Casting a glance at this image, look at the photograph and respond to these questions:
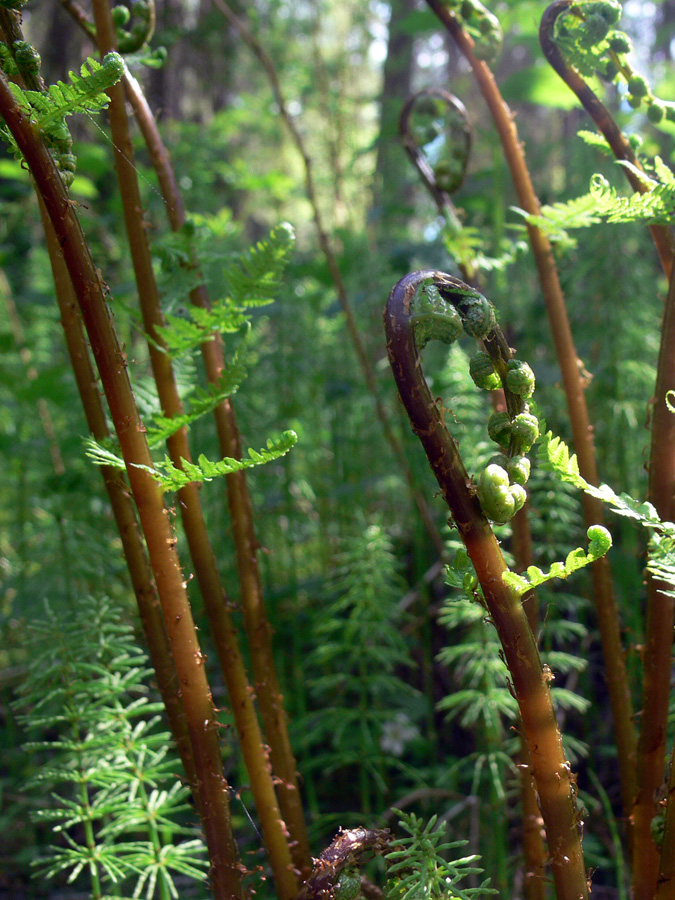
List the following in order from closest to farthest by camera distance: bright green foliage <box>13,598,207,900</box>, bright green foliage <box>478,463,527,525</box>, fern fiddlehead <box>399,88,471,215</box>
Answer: bright green foliage <box>478,463,527,525</box> < bright green foliage <box>13,598,207,900</box> < fern fiddlehead <box>399,88,471,215</box>

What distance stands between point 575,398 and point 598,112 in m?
0.34

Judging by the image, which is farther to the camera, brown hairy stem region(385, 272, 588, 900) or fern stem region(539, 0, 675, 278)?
fern stem region(539, 0, 675, 278)

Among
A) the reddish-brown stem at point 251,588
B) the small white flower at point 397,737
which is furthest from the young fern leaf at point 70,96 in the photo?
the small white flower at point 397,737

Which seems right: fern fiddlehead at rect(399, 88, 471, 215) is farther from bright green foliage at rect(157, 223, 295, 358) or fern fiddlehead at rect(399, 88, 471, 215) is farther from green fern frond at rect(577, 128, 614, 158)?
bright green foliage at rect(157, 223, 295, 358)

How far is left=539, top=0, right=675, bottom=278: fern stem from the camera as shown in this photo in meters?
0.77

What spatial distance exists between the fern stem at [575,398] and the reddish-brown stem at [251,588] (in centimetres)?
42

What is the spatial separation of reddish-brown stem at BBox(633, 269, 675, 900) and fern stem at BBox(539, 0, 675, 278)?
89 millimetres

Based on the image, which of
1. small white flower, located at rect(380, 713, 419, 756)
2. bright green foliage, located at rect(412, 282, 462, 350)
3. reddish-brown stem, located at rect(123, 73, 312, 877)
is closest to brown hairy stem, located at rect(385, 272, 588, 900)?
bright green foliage, located at rect(412, 282, 462, 350)

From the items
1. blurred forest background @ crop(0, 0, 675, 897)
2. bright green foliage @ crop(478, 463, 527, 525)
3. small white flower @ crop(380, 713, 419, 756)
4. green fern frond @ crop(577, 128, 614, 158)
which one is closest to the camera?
bright green foliage @ crop(478, 463, 527, 525)

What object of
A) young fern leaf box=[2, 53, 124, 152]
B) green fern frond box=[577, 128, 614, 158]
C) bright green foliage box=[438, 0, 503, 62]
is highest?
bright green foliage box=[438, 0, 503, 62]

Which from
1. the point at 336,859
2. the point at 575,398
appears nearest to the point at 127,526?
the point at 336,859

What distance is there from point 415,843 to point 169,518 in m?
0.38

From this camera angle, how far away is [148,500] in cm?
65

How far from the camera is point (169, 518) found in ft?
2.22
